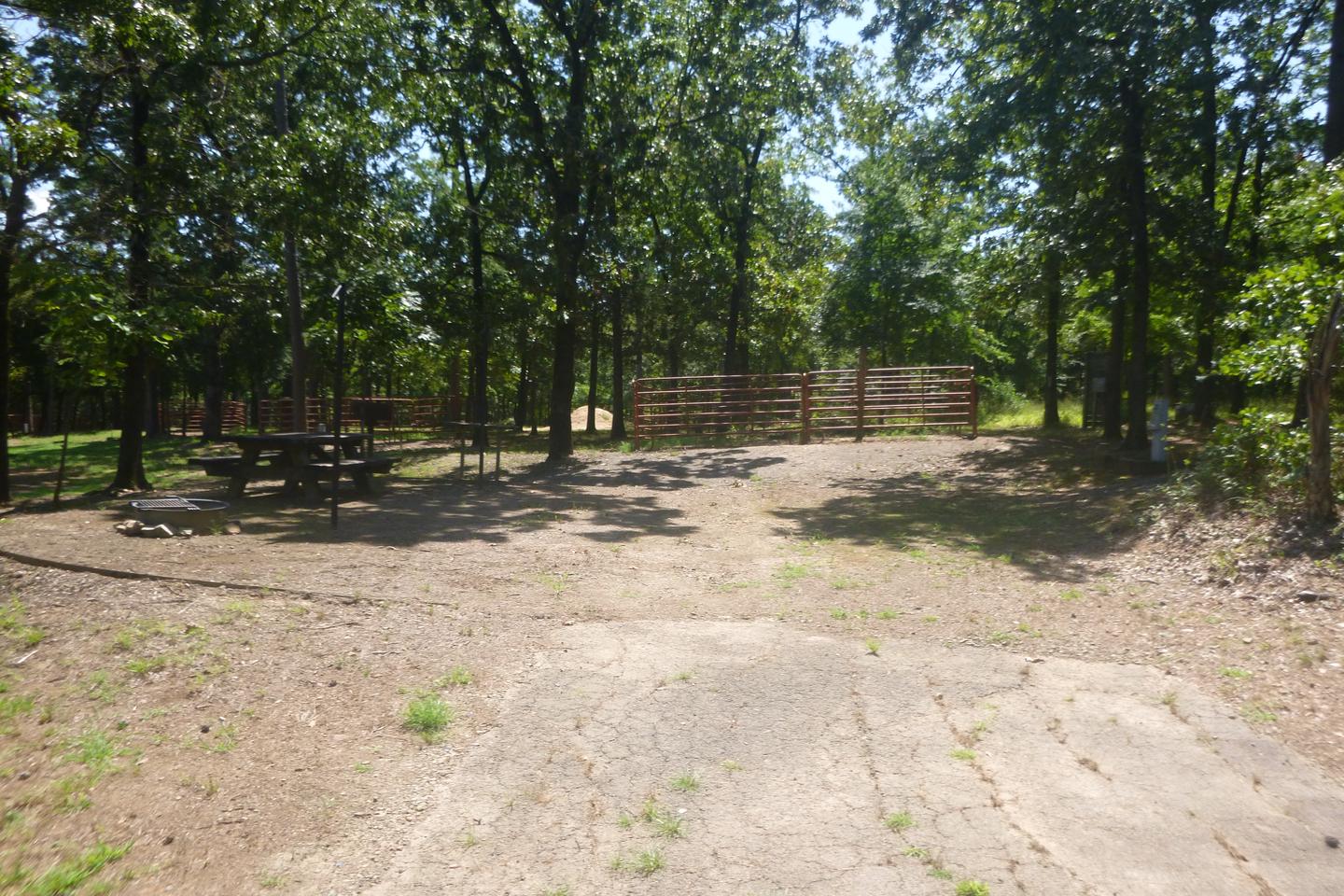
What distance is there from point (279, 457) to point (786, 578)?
8.33m

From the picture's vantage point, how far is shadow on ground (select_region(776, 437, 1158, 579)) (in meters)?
10.3

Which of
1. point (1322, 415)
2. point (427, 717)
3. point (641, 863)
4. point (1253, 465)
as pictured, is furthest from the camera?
point (1253, 465)

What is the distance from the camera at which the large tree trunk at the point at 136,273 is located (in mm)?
13141

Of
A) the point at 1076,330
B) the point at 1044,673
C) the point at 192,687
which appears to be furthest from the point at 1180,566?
the point at 1076,330

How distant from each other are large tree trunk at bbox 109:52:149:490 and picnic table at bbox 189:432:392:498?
1932mm

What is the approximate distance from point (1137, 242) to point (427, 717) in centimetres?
1496

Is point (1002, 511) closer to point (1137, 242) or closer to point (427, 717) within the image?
point (1137, 242)

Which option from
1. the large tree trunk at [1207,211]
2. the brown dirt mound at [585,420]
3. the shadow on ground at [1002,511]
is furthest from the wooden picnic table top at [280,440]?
the brown dirt mound at [585,420]

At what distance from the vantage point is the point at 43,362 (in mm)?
36094

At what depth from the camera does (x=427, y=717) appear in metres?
5.24

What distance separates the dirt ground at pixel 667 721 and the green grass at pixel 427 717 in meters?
0.07

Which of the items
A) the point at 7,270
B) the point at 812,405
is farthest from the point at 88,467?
the point at 812,405

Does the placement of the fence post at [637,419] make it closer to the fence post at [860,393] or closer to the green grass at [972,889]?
the fence post at [860,393]

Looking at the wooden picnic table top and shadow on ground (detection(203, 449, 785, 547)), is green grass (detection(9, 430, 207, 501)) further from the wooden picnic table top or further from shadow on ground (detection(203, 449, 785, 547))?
shadow on ground (detection(203, 449, 785, 547))
